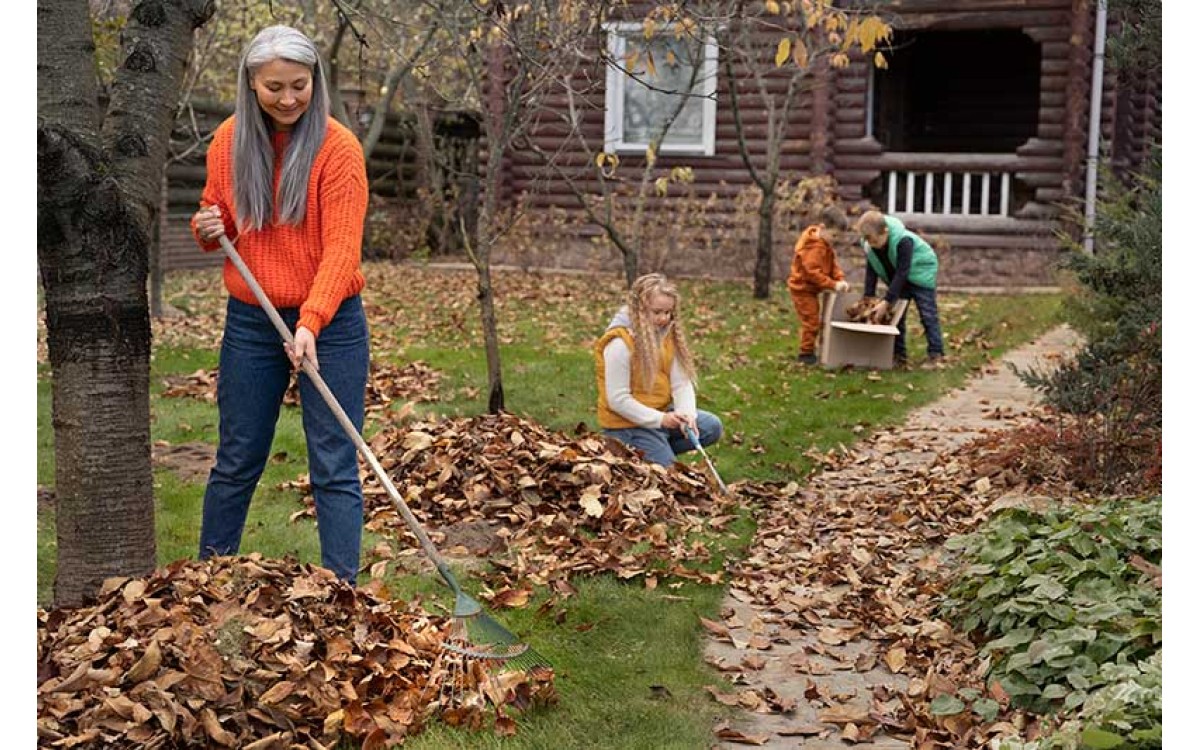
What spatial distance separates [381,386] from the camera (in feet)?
31.8

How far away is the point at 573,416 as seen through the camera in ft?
29.2

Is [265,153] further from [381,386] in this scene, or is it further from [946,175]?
[946,175]

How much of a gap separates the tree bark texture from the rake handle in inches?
12.9

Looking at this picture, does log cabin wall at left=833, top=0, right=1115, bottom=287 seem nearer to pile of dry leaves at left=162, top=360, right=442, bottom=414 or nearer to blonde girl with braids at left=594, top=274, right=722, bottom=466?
pile of dry leaves at left=162, top=360, right=442, bottom=414

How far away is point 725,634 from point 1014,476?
2.65 meters

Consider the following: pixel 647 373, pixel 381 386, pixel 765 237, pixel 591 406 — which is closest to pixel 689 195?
pixel 765 237

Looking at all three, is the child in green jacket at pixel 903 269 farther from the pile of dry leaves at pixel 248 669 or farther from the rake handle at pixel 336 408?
the pile of dry leaves at pixel 248 669

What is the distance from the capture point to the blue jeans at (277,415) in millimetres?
4574

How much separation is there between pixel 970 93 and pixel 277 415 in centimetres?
2064

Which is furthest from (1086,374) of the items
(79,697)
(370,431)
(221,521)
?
(79,697)

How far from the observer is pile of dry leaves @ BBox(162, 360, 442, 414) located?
30.7 ft

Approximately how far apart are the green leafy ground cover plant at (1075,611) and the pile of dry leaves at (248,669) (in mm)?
1507

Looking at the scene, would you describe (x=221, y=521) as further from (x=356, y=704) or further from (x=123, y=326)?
(x=356, y=704)

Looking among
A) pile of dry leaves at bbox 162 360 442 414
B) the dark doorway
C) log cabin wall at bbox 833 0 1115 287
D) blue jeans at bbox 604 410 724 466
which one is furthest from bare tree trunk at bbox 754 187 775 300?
blue jeans at bbox 604 410 724 466
